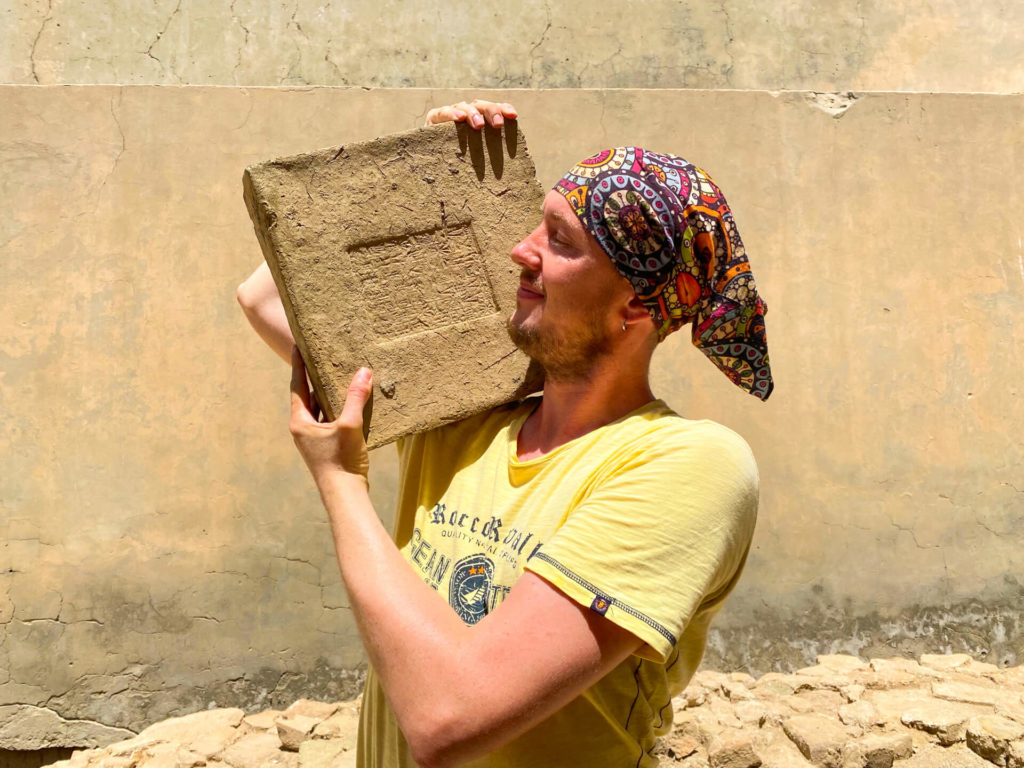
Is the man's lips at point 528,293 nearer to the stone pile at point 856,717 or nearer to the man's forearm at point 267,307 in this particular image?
the man's forearm at point 267,307

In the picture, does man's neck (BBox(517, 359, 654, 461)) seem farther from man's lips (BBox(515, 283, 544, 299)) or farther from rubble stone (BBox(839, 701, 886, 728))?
rubble stone (BBox(839, 701, 886, 728))

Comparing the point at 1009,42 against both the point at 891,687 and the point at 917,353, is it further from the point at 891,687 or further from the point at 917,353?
the point at 891,687

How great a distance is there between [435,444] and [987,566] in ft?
11.0

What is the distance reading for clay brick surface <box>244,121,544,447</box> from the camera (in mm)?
1648

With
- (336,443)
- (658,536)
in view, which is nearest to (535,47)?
(336,443)

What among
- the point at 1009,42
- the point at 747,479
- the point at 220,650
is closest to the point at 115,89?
the point at 220,650

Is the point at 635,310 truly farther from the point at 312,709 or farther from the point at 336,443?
the point at 312,709

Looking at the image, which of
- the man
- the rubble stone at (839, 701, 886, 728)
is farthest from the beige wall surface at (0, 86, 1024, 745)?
the man

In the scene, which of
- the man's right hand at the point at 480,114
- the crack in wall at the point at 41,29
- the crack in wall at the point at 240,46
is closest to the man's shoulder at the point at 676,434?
the man's right hand at the point at 480,114

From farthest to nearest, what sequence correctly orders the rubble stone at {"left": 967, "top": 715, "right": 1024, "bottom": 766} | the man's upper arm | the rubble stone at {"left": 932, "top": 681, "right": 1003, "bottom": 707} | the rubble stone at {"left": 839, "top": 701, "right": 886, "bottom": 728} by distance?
the rubble stone at {"left": 932, "top": 681, "right": 1003, "bottom": 707} < the rubble stone at {"left": 839, "top": 701, "right": 886, "bottom": 728} < the rubble stone at {"left": 967, "top": 715, "right": 1024, "bottom": 766} < the man's upper arm

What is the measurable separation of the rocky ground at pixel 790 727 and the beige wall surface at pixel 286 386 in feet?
0.42

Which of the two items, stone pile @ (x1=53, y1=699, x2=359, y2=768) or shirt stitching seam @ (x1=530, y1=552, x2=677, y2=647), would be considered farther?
stone pile @ (x1=53, y1=699, x2=359, y2=768)

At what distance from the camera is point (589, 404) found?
5.17ft

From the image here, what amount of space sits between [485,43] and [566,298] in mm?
4503
